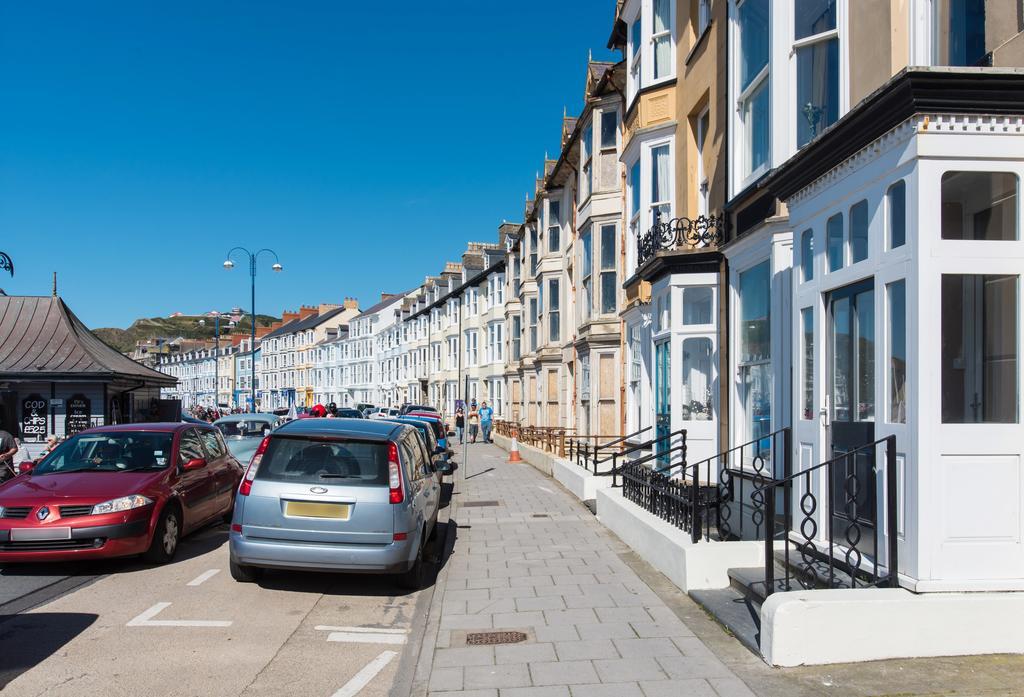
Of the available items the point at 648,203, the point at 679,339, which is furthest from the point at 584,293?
the point at 679,339

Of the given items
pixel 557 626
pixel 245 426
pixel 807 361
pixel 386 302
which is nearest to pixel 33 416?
pixel 245 426

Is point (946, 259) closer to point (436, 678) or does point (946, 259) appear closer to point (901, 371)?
point (901, 371)

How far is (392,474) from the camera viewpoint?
827cm

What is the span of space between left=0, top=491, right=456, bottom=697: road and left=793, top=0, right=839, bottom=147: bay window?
6462mm

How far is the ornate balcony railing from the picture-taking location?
11.7m

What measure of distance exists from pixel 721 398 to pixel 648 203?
5027mm

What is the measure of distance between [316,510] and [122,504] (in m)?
2.61

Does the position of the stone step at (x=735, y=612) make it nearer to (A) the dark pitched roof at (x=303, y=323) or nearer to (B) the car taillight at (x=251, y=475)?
(B) the car taillight at (x=251, y=475)

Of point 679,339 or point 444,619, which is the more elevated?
point 679,339

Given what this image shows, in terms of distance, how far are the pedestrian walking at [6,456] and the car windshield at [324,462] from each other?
8.17 meters

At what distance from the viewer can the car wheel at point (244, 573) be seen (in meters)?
8.40

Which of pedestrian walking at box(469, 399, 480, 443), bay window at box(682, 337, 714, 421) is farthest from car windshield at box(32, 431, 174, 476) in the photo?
pedestrian walking at box(469, 399, 480, 443)

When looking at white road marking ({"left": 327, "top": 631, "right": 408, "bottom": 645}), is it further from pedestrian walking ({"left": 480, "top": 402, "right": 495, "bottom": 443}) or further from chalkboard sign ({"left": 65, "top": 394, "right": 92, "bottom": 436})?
pedestrian walking ({"left": 480, "top": 402, "right": 495, "bottom": 443})

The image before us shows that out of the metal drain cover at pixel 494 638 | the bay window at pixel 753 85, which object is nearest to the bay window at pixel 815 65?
the bay window at pixel 753 85
